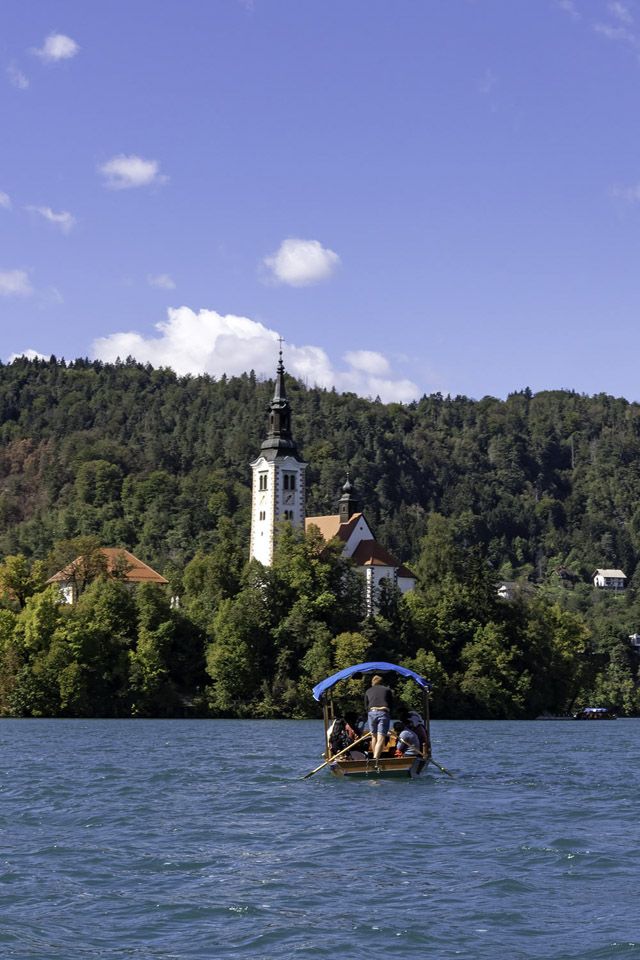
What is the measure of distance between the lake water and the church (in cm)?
8842

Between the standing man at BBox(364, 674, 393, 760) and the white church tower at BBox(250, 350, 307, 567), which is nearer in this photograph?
the standing man at BBox(364, 674, 393, 760)

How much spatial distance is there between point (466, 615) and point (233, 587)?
21411 millimetres

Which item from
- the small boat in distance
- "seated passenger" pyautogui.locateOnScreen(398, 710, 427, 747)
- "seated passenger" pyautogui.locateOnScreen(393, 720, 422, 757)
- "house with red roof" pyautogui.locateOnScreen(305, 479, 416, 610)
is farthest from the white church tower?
"seated passenger" pyautogui.locateOnScreen(393, 720, 422, 757)

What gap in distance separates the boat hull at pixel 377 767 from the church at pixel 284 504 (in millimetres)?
93001

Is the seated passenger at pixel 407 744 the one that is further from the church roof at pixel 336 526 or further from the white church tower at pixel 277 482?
the church roof at pixel 336 526

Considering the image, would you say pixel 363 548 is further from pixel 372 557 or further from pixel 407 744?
pixel 407 744

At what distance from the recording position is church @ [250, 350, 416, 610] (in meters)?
141

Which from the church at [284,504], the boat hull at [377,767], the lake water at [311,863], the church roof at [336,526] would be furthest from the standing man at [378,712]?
the church roof at [336,526]

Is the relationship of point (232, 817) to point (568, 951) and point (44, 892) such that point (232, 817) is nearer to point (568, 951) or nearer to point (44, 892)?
point (44, 892)

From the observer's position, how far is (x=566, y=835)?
107ft

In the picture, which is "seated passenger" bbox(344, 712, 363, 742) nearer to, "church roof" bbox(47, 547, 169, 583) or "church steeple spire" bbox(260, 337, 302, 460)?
"church roof" bbox(47, 547, 169, 583)

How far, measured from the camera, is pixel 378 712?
43562 millimetres

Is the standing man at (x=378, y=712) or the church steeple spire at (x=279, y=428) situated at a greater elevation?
the church steeple spire at (x=279, y=428)

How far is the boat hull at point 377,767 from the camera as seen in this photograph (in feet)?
144
